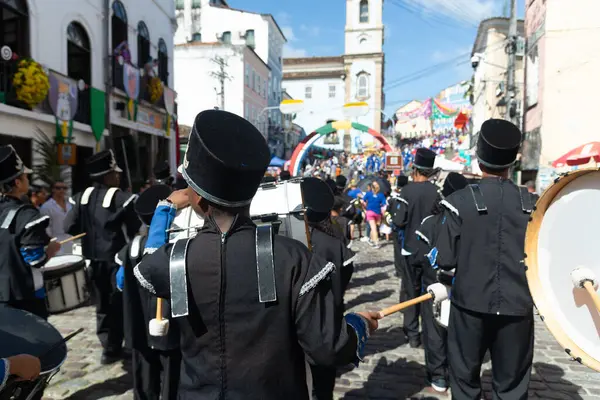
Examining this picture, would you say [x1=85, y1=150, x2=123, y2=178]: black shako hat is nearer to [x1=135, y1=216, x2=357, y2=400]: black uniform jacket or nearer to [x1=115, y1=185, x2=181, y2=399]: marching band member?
[x1=115, y1=185, x2=181, y2=399]: marching band member

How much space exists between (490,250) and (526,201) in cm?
40

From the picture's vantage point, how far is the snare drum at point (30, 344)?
2361 millimetres

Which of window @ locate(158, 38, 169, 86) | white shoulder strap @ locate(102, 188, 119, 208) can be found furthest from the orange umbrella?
window @ locate(158, 38, 169, 86)

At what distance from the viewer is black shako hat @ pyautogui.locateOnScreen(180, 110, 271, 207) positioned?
170 centimetres

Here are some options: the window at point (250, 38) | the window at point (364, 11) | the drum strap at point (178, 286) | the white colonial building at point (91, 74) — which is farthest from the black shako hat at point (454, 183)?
the window at point (364, 11)

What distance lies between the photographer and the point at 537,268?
7.48 feet

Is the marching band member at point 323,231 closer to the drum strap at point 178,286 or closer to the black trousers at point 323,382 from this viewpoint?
the black trousers at point 323,382

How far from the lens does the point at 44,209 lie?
740 cm

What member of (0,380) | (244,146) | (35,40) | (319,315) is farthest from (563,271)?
(35,40)

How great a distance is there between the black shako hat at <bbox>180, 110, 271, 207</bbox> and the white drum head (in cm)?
352

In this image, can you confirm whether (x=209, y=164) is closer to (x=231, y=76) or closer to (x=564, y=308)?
(x=564, y=308)

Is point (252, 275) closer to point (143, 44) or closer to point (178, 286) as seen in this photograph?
point (178, 286)

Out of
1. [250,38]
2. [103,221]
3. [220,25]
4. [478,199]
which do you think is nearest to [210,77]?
[220,25]

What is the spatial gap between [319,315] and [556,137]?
16091 mm
